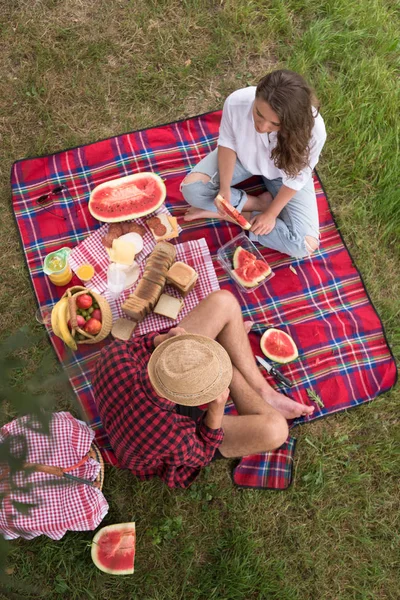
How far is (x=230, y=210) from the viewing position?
3752mm

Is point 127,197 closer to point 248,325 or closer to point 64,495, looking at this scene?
point 248,325

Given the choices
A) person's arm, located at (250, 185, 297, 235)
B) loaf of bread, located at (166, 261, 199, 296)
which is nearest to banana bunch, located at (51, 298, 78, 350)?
loaf of bread, located at (166, 261, 199, 296)

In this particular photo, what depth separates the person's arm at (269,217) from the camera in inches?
147

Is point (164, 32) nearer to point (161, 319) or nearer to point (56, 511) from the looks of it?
point (161, 319)

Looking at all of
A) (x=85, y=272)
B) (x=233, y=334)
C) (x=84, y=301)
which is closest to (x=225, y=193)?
(x=233, y=334)

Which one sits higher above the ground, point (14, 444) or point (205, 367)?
point (14, 444)

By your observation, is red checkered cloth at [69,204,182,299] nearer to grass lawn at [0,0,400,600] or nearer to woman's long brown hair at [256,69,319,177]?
grass lawn at [0,0,400,600]

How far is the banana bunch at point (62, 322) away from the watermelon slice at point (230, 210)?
146 centimetres

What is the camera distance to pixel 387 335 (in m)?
4.14

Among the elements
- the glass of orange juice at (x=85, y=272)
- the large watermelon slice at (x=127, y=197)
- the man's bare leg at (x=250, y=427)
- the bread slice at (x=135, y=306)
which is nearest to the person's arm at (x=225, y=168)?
the large watermelon slice at (x=127, y=197)

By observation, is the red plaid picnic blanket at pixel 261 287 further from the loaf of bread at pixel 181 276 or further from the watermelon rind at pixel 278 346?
the loaf of bread at pixel 181 276

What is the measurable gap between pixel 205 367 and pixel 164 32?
3846 mm

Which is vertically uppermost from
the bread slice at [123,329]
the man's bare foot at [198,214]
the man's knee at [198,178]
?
the man's knee at [198,178]

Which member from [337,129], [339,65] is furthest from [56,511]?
[339,65]
